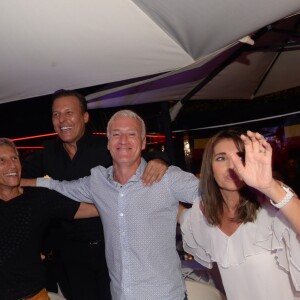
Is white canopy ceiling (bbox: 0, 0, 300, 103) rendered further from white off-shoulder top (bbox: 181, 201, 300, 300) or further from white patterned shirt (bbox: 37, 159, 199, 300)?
white off-shoulder top (bbox: 181, 201, 300, 300)

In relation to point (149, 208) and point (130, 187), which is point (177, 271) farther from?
point (130, 187)

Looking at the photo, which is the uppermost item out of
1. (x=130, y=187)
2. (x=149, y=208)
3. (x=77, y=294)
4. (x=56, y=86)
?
(x=56, y=86)

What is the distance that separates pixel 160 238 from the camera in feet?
6.05

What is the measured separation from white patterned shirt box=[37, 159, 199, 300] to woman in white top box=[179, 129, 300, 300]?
147 millimetres

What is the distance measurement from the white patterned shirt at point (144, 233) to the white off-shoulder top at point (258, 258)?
0.79ft

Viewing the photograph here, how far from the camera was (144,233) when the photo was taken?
1.82 m

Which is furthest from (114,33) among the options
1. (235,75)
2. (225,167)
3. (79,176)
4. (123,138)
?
(235,75)

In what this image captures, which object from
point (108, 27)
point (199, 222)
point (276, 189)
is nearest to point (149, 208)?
point (199, 222)

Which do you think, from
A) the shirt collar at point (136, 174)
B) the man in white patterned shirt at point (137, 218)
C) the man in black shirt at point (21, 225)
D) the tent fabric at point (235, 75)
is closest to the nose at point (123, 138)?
the man in white patterned shirt at point (137, 218)

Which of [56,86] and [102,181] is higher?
[56,86]

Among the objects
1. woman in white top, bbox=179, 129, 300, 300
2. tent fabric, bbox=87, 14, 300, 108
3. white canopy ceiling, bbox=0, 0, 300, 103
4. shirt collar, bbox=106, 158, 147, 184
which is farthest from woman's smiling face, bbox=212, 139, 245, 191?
tent fabric, bbox=87, 14, 300, 108

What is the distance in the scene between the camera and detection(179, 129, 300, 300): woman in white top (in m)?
1.63

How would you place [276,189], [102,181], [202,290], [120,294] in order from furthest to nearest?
[202,290]
[102,181]
[120,294]
[276,189]

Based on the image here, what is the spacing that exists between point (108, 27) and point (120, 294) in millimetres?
1385
